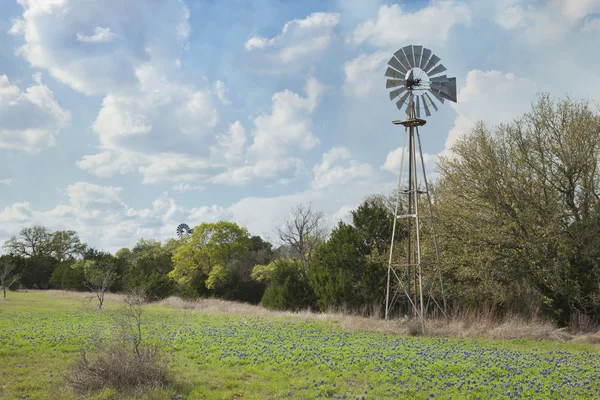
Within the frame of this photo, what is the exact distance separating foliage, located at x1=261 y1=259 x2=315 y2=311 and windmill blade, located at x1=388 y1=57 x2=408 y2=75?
18.8m

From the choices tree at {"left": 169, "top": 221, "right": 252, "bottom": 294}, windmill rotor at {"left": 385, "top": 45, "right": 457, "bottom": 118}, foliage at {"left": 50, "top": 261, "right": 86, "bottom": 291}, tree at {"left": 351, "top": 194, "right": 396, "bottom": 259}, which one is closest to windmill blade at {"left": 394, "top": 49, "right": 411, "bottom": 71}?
windmill rotor at {"left": 385, "top": 45, "right": 457, "bottom": 118}

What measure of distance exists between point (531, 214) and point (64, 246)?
285 feet

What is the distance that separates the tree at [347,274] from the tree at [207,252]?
23.4 metres

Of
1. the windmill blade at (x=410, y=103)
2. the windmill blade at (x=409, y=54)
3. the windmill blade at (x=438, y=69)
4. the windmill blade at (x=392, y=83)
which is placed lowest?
the windmill blade at (x=410, y=103)

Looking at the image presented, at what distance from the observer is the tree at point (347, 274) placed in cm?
2792

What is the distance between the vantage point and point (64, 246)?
8725 cm

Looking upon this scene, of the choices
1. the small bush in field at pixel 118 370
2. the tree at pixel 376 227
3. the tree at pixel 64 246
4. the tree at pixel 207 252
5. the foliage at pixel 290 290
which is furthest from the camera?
the tree at pixel 64 246

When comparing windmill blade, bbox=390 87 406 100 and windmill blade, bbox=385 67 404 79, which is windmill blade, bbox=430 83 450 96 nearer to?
windmill blade, bbox=390 87 406 100

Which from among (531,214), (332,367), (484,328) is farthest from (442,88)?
(332,367)

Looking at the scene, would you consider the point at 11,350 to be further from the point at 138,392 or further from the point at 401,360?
the point at 401,360

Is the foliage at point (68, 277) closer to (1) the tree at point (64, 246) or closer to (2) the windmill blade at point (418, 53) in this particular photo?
(1) the tree at point (64, 246)

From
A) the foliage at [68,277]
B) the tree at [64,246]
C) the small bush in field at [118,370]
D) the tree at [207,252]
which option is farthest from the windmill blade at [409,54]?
the tree at [64,246]

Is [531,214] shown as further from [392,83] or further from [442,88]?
[392,83]

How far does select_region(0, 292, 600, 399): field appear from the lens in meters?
8.84
